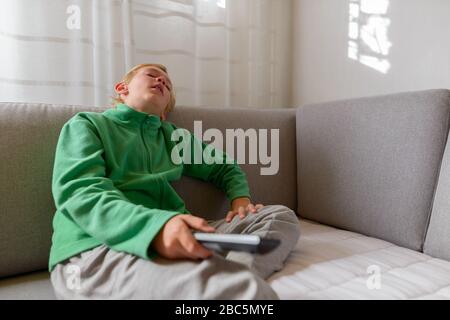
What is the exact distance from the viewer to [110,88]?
47.3 inches

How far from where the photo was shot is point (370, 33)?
53.0 inches

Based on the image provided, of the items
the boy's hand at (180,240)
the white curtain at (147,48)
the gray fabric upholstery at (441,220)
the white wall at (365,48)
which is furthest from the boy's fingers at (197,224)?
the white wall at (365,48)

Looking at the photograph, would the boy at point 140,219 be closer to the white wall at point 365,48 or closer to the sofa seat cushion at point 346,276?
the sofa seat cushion at point 346,276

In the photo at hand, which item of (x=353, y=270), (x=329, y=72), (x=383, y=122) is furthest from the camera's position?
(x=329, y=72)

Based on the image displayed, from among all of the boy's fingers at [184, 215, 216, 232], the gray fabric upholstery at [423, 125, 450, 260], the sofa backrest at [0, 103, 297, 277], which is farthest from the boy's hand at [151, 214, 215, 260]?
the gray fabric upholstery at [423, 125, 450, 260]

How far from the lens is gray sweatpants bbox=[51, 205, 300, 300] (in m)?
0.52

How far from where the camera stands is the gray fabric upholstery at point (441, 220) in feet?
2.81

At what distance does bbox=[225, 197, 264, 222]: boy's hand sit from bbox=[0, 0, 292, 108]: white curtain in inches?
23.3

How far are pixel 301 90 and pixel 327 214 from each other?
2.42 feet

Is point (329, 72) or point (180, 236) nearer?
point (180, 236)

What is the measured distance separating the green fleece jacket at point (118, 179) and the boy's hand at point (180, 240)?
1 centimetres

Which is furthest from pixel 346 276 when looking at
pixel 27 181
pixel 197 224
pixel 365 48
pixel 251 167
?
pixel 365 48

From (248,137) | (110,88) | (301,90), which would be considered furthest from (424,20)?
(110,88)
